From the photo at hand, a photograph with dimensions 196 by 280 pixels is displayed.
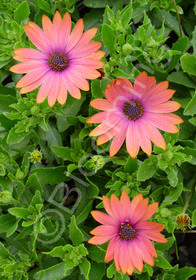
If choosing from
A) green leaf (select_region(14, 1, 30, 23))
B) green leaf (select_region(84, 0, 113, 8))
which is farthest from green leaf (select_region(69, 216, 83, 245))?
green leaf (select_region(84, 0, 113, 8))

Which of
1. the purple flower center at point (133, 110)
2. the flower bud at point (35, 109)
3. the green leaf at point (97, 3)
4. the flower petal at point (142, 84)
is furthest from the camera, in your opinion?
the green leaf at point (97, 3)

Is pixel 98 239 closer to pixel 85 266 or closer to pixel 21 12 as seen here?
pixel 85 266

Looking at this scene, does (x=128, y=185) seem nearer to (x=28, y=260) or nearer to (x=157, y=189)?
(x=157, y=189)

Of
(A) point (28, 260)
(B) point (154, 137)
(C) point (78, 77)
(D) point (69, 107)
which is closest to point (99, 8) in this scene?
(D) point (69, 107)

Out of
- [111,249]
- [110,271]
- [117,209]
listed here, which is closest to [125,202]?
[117,209]

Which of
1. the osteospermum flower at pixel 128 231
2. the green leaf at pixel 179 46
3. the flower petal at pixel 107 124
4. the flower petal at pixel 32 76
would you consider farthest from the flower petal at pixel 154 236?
the green leaf at pixel 179 46

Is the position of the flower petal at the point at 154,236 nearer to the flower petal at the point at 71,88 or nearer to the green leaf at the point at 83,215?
the green leaf at the point at 83,215
